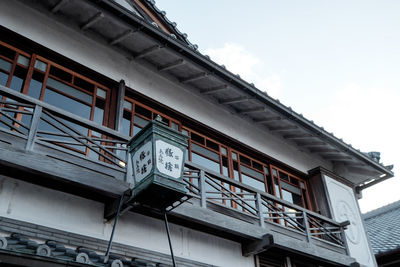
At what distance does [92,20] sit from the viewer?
363 inches

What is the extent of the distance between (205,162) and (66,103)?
370 centimetres

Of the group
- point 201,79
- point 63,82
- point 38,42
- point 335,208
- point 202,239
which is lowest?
point 202,239

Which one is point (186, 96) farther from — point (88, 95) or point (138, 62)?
point (88, 95)

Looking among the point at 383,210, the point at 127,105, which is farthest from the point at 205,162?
the point at 383,210

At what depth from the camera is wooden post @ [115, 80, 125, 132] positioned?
29.3 ft

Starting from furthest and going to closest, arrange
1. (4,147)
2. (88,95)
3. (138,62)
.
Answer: (138,62) < (88,95) < (4,147)

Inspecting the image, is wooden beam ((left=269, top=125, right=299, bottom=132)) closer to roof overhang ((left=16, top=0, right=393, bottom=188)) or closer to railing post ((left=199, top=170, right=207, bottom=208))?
roof overhang ((left=16, top=0, right=393, bottom=188))

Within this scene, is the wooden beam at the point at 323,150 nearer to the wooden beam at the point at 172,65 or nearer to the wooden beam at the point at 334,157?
the wooden beam at the point at 334,157

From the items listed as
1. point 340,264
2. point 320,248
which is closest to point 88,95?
point 320,248

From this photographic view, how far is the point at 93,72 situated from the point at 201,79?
2.81 metres

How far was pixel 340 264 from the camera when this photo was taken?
1093cm

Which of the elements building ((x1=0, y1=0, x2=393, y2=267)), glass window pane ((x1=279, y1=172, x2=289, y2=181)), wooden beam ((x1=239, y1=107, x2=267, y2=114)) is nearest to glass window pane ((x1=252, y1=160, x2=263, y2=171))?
building ((x1=0, y1=0, x2=393, y2=267))

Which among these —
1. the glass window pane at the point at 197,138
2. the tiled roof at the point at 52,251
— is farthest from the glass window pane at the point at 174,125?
the tiled roof at the point at 52,251

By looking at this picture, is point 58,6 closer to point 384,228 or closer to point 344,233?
point 344,233
